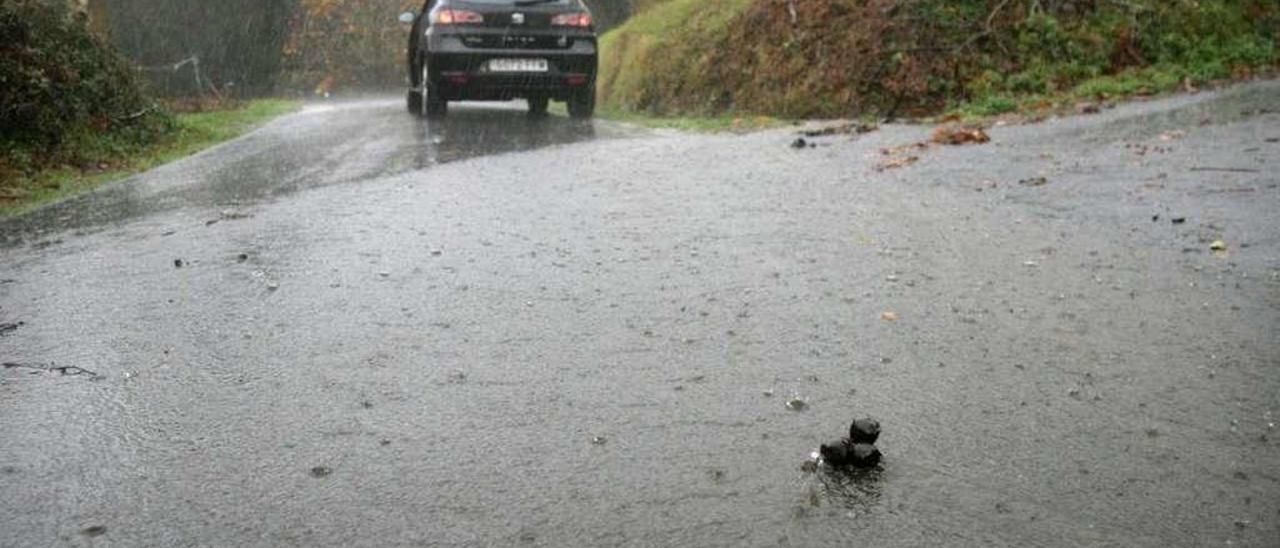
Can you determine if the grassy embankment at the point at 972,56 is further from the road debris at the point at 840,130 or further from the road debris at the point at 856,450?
the road debris at the point at 856,450

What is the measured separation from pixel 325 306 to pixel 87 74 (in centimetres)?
932

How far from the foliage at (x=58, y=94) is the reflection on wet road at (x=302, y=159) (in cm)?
106

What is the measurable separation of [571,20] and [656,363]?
10.4 m

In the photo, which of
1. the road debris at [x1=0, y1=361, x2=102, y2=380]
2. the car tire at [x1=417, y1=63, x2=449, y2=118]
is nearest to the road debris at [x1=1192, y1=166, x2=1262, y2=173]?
the road debris at [x1=0, y1=361, x2=102, y2=380]

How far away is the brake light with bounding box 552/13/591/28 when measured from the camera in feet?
44.6

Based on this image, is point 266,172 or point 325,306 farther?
point 266,172

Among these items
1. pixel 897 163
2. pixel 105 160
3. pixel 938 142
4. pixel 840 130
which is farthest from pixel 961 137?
pixel 105 160

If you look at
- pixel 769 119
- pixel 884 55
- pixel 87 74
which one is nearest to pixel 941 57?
pixel 884 55

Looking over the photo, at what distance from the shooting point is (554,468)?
9.82 ft

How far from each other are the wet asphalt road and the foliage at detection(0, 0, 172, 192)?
10.3 ft

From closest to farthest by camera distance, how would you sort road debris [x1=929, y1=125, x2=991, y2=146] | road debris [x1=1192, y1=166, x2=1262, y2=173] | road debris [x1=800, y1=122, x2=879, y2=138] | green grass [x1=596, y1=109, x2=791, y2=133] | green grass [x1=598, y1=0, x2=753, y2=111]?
road debris [x1=1192, y1=166, x2=1262, y2=173] < road debris [x1=929, y1=125, x2=991, y2=146] < road debris [x1=800, y1=122, x2=879, y2=138] < green grass [x1=596, y1=109, x2=791, y2=133] < green grass [x1=598, y1=0, x2=753, y2=111]

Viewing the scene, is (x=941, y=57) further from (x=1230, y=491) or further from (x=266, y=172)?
(x=1230, y=491)

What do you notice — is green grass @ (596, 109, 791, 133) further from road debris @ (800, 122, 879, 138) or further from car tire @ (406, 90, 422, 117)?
car tire @ (406, 90, 422, 117)

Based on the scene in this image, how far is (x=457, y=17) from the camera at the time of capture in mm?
13375
